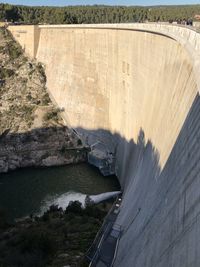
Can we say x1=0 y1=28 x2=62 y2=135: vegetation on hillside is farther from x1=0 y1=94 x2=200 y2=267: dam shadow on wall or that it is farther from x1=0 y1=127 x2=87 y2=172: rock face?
x1=0 y1=94 x2=200 y2=267: dam shadow on wall

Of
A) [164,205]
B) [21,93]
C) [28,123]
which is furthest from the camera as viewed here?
[21,93]

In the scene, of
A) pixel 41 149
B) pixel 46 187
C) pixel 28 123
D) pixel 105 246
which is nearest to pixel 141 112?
pixel 105 246

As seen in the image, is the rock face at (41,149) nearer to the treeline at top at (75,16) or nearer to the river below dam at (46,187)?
the river below dam at (46,187)

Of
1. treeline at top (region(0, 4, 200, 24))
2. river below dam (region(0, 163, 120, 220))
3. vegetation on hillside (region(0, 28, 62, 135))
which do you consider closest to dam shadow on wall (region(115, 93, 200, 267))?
river below dam (region(0, 163, 120, 220))

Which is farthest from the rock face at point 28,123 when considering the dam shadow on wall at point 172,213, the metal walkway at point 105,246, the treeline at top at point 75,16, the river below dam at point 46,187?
the dam shadow on wall at point 172,213

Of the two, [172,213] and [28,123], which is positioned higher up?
[172,213]

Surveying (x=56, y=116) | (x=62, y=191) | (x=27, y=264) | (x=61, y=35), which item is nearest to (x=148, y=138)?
(x=27, y=264)

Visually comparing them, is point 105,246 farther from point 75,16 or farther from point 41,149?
point 75,16
